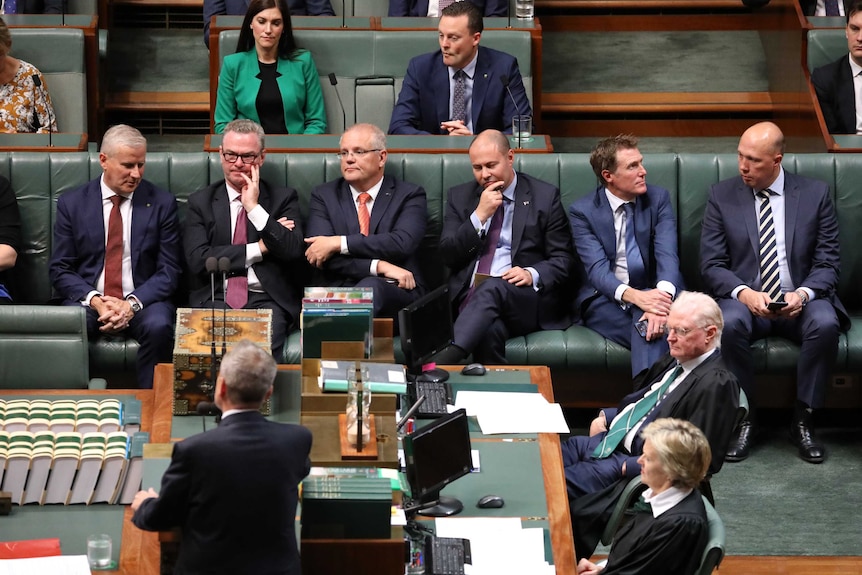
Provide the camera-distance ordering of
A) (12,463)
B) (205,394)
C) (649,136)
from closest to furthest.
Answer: (12,463), (205,394), (649,136)

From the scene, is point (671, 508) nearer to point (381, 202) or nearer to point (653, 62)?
point (381, 202)

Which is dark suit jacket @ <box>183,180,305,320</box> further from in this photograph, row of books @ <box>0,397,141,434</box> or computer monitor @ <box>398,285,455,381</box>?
row of books @ <box>0,397,141,434</box>

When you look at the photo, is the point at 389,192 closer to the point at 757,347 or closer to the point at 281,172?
the point at 281,172

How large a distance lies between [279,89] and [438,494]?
304cm

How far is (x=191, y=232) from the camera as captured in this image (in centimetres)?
533

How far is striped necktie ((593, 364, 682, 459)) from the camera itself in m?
4.20

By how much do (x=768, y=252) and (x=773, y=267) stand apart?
0.21 feet

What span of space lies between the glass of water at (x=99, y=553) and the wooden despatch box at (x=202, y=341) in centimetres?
76

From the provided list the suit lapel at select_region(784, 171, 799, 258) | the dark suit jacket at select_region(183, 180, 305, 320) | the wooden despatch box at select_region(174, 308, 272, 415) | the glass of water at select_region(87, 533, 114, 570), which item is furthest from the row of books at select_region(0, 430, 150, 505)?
the suit lapel at select_region(784, 171, 799, 258)

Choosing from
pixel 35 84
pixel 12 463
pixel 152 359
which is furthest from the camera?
pixel 35 84

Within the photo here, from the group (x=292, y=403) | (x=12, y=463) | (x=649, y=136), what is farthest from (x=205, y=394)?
(x=649, y=136)

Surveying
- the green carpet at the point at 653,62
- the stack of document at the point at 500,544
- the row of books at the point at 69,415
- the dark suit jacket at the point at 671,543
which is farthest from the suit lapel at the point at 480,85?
the dark suit jacket at the point at 671,543

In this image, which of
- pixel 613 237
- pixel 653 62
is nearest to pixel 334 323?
pixel 613 237

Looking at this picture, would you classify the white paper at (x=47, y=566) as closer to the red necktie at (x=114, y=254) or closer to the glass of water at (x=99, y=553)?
the glass of water at (x=99, y=553)
